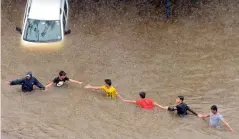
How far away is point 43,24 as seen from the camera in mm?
17031

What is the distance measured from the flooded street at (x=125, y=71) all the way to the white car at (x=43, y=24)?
1.52ft

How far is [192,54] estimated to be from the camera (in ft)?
57.2

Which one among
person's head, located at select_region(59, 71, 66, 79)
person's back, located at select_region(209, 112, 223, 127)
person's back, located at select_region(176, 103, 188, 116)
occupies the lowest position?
person's back, located at select_region(209, 112, 223, 127)

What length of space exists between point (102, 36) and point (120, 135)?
6.26m

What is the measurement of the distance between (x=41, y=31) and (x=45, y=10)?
80cm

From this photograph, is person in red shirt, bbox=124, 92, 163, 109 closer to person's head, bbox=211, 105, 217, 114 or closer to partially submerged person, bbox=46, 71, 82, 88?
person's head, bbox=211, 105, 217, 114

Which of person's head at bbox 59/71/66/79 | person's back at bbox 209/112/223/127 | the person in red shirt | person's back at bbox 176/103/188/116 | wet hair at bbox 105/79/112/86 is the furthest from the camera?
person's head at bbox 59/71/66/79

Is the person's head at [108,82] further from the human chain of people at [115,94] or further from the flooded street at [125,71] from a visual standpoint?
the flooded street at [125,71]

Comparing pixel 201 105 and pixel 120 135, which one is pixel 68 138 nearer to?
pixel 120 135

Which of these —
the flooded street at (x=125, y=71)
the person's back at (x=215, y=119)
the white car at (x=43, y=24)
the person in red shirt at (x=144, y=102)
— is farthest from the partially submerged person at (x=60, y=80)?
the person's back at (x=215, y=119)

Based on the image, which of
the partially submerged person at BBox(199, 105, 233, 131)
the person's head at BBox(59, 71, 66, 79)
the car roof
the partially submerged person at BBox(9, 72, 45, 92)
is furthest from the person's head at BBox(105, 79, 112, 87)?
the car roof

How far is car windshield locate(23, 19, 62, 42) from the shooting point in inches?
666

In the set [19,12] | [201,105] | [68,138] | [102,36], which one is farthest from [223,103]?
[19,12]

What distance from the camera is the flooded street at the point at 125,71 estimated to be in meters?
13.3
